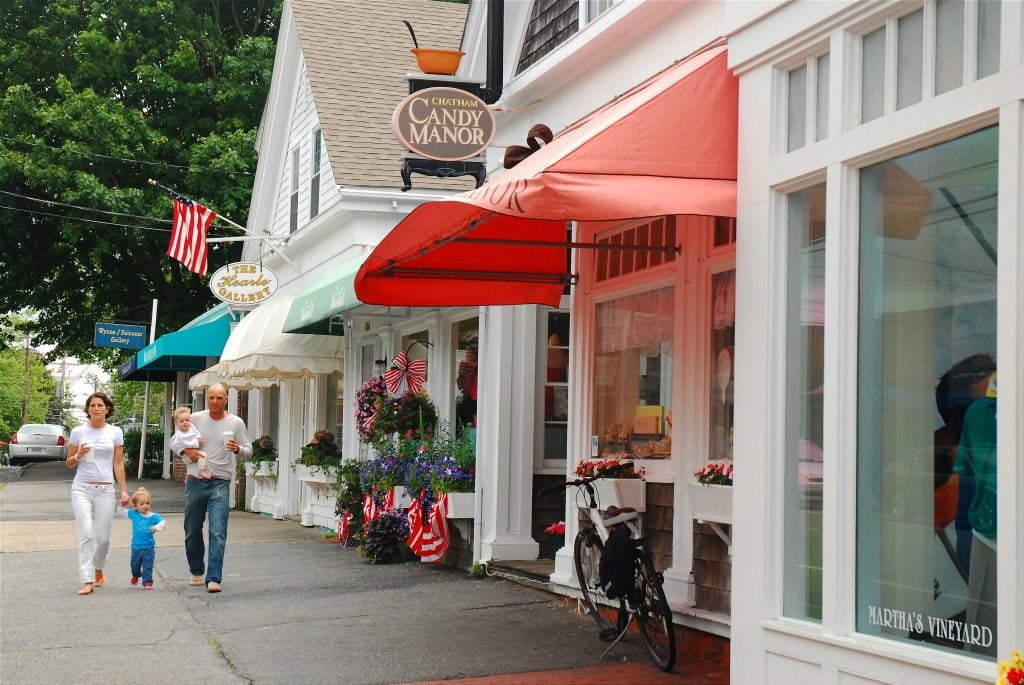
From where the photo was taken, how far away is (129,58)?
104ft

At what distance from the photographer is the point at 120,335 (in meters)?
31.8

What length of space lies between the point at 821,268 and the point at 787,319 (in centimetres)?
30

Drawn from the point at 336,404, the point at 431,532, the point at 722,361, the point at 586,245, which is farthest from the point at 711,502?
the point at 336,404

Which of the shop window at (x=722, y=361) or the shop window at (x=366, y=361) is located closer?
the shop window at (x=722, y=361)

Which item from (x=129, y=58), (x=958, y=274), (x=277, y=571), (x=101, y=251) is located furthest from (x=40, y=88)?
(x=958, y=274)

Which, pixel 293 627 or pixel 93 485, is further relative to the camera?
pixel 93 485

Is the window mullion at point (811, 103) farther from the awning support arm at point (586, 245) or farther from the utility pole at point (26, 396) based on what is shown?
the utility pole at point (26, 396)

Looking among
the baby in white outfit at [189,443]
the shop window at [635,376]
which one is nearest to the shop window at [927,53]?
the shop window at [635,376]

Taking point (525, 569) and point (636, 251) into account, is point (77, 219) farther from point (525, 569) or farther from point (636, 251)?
point (636, 251)

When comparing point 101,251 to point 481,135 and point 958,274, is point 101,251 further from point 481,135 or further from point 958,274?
point 958,274

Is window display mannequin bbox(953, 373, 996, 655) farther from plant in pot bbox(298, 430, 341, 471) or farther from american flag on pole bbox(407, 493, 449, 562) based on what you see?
plant in pot bbox(298, 430, 341, 471)

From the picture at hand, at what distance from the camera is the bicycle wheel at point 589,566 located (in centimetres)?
867

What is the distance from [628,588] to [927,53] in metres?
4.00

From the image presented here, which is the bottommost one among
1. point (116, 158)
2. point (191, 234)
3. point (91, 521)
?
point (91, 521)
